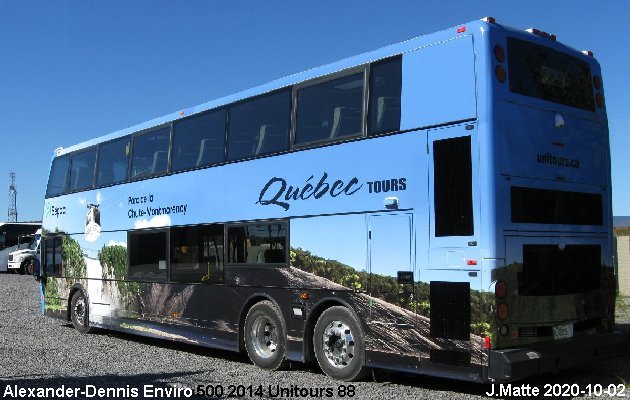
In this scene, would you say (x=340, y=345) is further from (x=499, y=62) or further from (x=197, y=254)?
(x=499, y=62)

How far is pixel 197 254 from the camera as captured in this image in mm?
11430

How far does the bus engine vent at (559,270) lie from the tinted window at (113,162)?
8.45 meters

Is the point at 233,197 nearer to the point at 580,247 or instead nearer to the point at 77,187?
the point at 580,247

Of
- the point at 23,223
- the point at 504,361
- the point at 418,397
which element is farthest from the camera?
the point at 23,223

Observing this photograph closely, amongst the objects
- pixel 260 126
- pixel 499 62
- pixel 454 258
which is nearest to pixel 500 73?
pixel 499 62

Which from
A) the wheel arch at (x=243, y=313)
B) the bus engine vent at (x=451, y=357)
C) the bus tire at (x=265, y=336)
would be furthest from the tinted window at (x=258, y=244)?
the bus engine vent at (x=451, y=357)

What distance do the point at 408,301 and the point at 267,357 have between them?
2927mm

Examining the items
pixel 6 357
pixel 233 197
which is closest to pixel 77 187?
pixel 6 357

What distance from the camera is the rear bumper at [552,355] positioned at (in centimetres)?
702

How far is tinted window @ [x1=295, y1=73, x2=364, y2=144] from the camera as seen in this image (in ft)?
29.2

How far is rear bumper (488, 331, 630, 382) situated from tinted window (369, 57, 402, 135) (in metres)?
2.85

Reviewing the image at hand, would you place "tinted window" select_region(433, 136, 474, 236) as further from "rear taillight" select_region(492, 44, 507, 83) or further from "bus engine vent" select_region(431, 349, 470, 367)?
"bus engine vent" select_region(431, 349, 470, 367)

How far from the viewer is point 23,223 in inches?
1766

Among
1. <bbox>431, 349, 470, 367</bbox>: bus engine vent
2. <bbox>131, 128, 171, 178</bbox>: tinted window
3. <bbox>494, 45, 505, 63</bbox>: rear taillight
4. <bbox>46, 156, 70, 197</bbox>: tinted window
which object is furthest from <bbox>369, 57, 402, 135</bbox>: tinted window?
<bbox>46, 156, 70, 197</bbox>: tinted window
